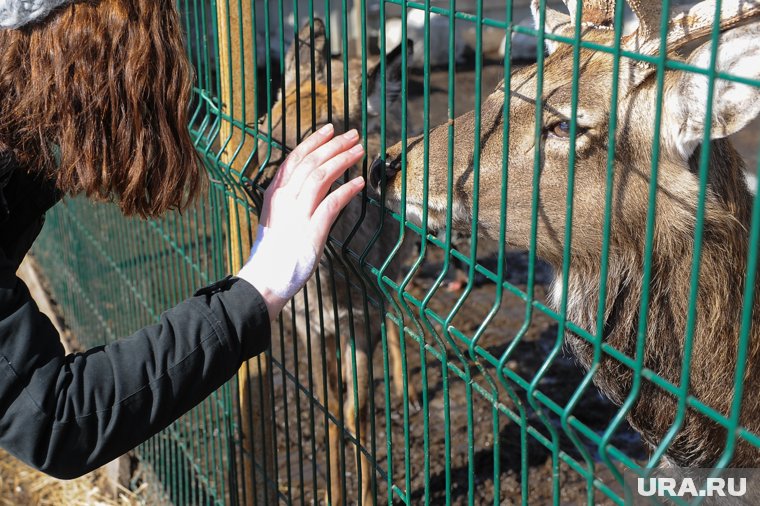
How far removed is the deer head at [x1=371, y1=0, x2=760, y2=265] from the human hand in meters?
0.14

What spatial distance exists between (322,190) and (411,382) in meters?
3.51

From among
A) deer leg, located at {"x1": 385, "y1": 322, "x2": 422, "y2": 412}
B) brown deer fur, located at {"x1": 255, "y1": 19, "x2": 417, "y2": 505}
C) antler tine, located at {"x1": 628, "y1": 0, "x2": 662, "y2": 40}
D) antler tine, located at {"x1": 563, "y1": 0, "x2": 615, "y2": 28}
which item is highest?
antler tine, located at {"x1": 563, "y1": 0, "x2": 615, "y2": 28}

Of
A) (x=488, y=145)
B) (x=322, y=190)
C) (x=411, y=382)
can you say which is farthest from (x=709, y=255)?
(x=411, y=382)

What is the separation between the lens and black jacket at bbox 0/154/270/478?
1755 mm

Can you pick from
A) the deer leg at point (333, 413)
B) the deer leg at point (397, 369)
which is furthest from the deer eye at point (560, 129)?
the deer leg at point (397, 369)

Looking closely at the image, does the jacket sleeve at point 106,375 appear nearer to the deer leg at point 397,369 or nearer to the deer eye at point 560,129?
the deer eye at point 560,129

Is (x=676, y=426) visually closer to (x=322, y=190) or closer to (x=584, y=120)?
(x=322, y=190)

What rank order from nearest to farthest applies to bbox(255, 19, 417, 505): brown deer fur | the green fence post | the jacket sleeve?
the jacket sleeve, the green fence post, bbox(255, 19, 417, 505): brown deer fur

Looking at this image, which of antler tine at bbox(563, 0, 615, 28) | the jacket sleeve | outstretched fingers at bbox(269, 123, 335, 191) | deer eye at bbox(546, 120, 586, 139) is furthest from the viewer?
antler tine at bbox(563, 0, 615, 28)

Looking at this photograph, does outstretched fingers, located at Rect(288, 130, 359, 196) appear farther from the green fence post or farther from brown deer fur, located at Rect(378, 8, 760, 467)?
the green fence post

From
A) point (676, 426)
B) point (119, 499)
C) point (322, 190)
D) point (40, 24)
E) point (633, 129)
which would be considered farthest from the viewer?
point (119, 499)

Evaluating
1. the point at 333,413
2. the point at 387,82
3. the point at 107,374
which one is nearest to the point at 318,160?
the point at 107,374

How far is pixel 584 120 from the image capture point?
2.36 m

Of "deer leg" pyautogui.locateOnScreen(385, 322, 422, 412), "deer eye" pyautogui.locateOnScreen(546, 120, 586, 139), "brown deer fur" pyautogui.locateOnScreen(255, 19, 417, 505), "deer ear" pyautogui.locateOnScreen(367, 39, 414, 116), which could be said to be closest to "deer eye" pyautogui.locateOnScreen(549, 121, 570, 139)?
"deer eye" pyautogui.locateOnScreen(546, 120, 586, 139)
